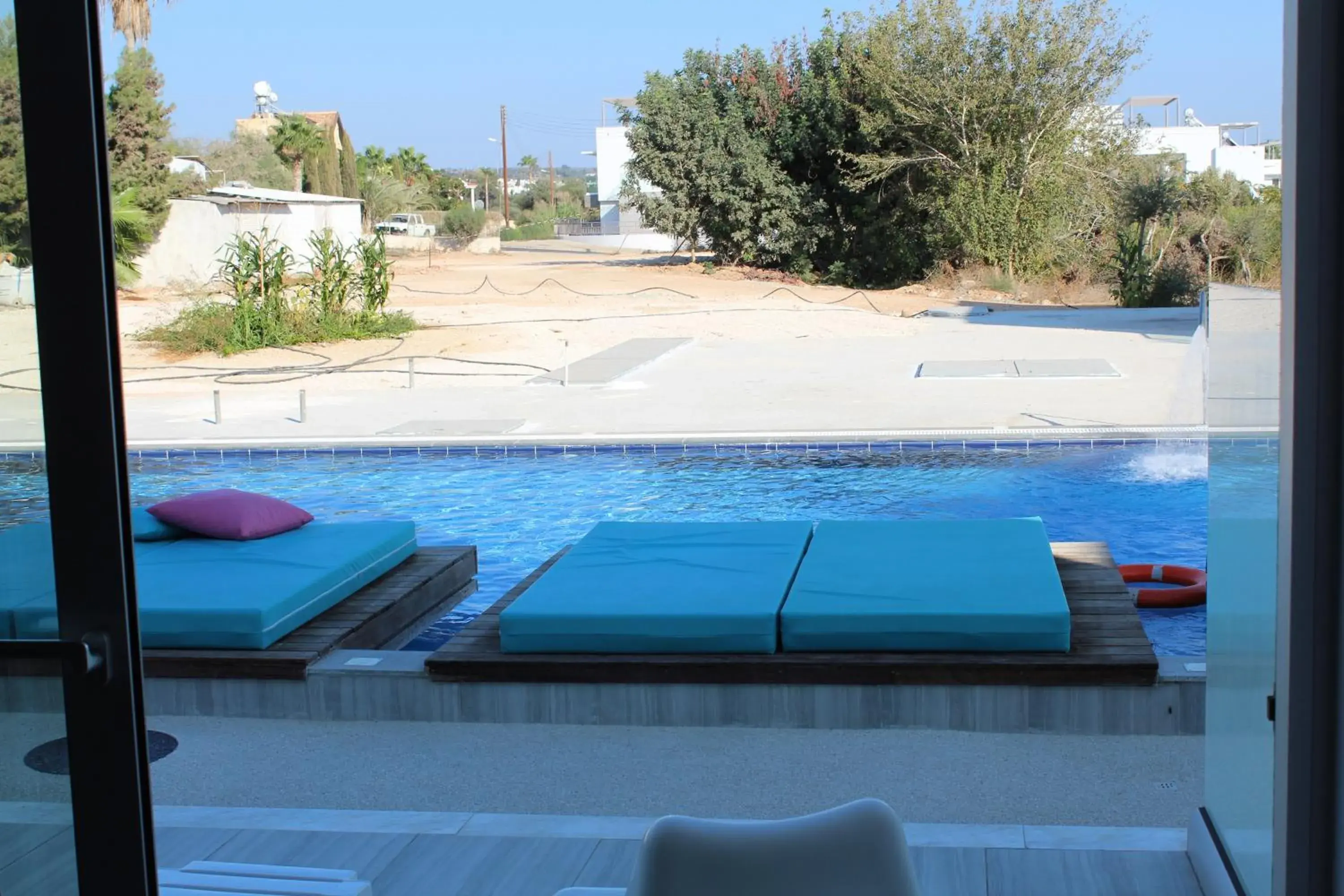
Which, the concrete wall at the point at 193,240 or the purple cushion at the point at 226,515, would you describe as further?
the concrete wall at the point at 193,240

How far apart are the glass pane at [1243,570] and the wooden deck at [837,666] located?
0.97 meters

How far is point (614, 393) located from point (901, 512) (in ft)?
12.8

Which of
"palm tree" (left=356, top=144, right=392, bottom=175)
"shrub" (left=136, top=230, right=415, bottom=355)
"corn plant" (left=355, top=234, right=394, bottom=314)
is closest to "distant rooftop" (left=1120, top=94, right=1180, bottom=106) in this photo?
"corn plant" (left=355, top=234, right=394, bottom=314)

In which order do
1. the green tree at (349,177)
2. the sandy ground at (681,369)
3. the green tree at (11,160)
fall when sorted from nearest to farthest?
1. the green tree at (11,160)
2. the sandy ground at (681,369)
3. the green tree at (349,177)

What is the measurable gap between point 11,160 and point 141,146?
24.0 metres

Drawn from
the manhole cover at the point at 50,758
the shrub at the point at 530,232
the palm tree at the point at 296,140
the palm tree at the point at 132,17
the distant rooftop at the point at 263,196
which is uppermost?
the palm tree at the point at 132,17

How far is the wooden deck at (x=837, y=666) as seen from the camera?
3.66 metres

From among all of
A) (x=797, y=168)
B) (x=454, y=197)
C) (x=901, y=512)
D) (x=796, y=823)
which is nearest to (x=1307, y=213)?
(x=796, y=823)

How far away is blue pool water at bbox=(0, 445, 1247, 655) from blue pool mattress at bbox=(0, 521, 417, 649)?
4.09 feet

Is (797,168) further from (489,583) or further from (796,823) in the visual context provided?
(796,823)

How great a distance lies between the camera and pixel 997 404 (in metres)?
9.37

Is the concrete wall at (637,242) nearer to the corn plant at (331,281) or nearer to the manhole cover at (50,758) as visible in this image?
the corn plant at (331,281)

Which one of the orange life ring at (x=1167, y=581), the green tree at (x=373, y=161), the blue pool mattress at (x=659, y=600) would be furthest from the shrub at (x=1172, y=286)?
the green tree at (x=373, y=161)

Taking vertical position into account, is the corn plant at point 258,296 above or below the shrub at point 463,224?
below
